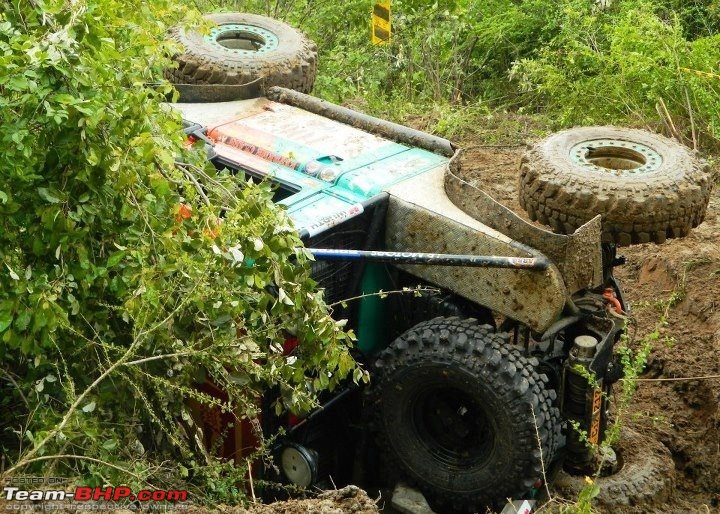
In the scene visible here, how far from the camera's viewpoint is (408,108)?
8898 mm

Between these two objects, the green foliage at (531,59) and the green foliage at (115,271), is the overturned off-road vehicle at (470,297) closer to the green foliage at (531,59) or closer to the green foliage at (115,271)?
the green foliage at (115,271)

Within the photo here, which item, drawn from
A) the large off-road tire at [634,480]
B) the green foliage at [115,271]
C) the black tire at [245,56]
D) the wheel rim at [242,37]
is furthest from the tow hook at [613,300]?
the wheel rim at [242,37]

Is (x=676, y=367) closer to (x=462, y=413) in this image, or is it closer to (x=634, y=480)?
(x=634, y=480)

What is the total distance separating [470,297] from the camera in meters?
4.80

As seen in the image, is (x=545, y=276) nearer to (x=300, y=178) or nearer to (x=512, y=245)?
(x=512, y=245)

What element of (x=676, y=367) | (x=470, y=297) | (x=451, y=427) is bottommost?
(x=676, y=367)

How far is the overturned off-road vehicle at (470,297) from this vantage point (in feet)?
14.9

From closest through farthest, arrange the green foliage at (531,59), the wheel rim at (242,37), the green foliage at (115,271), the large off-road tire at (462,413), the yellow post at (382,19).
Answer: the green foliage at (115,271) < the large off-road tire at (462,413) < the wheel rim at (242,37) < the green foliage at (531,59) < the yellow post at (382,19)

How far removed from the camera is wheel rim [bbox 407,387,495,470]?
469 cm

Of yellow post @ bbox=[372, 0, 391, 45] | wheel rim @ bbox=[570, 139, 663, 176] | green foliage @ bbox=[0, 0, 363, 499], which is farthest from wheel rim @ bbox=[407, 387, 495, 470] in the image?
yellow post @ bbox=[372, 0, 391, 45]

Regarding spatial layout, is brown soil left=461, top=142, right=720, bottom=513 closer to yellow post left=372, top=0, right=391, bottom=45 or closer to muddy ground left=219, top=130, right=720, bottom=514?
muddy ground left=219, top=130, right=720, bottom=514

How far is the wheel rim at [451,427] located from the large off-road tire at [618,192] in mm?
832

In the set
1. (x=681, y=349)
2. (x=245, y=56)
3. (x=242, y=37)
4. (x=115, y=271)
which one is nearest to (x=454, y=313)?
(x=115, y=271)

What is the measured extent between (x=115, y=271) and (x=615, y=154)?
2.30 metres
